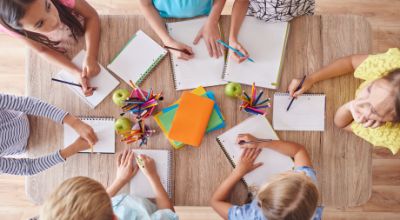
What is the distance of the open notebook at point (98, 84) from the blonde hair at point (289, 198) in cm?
61

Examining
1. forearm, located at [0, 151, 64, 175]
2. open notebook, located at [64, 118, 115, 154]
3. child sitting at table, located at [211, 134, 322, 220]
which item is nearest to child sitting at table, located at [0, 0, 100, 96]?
open notebook, located at [64, 118, 115, 154]

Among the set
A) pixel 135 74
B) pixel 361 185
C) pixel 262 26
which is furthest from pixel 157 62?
pixel 361 185

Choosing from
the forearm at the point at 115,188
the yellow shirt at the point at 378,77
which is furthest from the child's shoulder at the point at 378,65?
the forearm at the point at 115,188

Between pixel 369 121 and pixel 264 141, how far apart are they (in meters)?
0.32

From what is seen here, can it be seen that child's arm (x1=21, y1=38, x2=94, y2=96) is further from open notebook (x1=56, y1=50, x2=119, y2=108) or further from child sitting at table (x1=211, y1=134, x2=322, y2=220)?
child sitting at table (x1=211, y1=134, x2=322, y2=220)

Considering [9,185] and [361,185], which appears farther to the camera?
[9,185]

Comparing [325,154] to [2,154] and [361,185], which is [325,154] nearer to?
[361,185]

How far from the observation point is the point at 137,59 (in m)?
1.21

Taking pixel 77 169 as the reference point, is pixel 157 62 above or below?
above

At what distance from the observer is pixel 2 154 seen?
123 cm

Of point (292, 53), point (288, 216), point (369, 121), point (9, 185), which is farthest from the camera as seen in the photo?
point (9, 185)

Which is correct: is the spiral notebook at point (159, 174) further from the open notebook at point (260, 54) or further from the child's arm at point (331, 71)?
the child's arm at point (331, 71)

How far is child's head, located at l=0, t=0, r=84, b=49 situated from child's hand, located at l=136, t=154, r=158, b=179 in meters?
0.48

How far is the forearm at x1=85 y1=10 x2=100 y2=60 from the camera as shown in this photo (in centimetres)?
120
